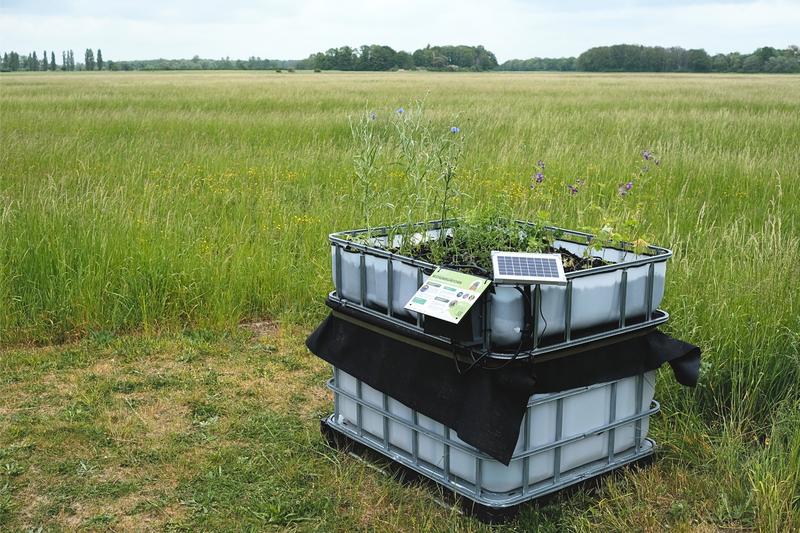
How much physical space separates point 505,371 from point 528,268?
0.31 meters

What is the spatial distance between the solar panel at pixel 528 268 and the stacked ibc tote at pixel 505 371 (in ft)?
0.12

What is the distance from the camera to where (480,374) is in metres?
2.48

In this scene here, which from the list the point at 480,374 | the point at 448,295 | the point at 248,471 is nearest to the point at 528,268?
the point at 448,295

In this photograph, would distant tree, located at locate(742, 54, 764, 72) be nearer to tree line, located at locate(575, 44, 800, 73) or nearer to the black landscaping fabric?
tree line, located at locate(575, 44, 800, 73)

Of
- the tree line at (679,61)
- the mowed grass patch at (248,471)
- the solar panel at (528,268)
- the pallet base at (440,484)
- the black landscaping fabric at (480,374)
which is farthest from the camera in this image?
the tree line at (679,61)

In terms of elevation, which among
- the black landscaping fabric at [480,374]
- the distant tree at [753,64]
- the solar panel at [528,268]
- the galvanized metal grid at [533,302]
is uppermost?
the distant tree at [753,64]

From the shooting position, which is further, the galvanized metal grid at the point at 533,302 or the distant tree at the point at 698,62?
the distant tree at the point at 698,62

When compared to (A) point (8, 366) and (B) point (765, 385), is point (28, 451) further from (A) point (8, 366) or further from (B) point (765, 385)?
(B) point (765, 385)

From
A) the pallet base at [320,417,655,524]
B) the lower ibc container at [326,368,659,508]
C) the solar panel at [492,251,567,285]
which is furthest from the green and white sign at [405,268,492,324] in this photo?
the pallet base at [320,417,655,524]

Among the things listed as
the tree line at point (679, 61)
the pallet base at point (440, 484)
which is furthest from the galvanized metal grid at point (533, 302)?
the tree line at point (679, 61)

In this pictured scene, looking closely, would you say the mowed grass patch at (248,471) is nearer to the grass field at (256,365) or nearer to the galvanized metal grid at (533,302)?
the grass field at (256,365)

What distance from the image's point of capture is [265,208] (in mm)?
6984

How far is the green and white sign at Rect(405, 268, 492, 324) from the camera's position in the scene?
2336mm

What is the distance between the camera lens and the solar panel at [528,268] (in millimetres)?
2295
